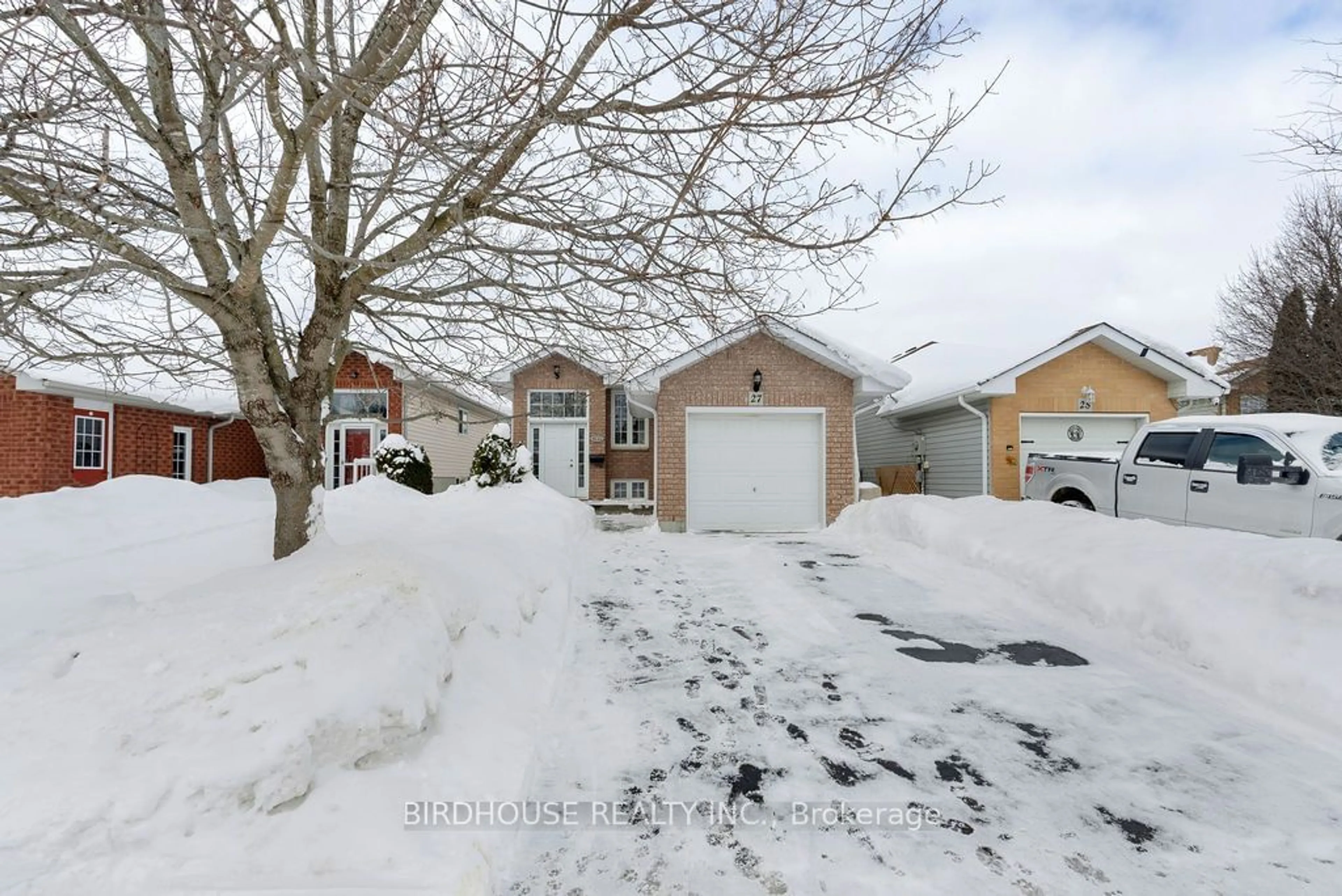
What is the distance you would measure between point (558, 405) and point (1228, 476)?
13.8m

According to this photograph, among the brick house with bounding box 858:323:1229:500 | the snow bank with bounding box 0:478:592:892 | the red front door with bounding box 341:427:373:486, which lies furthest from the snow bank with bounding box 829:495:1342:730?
the red front door with bounding box 341:427:373:486

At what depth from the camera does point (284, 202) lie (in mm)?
3656

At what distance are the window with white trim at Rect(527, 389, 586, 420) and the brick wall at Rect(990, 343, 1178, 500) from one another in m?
10.1

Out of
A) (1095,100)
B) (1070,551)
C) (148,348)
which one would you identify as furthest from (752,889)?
(1095,100)

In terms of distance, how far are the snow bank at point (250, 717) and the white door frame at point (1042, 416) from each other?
1087 centimetres

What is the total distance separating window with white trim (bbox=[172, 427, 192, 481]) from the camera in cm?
1580

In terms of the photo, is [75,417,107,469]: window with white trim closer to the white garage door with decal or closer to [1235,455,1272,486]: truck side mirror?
the white garage door with decal

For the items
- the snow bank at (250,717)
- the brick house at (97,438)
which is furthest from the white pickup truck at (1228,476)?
the brick house at (97,438)

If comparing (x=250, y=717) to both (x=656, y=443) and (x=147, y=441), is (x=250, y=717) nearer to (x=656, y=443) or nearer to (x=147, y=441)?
(x=656, y=443)

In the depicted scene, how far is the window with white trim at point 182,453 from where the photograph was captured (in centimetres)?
1580

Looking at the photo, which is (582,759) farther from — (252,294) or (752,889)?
(252,294)

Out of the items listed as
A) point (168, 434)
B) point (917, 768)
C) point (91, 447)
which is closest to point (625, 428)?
point (168, 434)

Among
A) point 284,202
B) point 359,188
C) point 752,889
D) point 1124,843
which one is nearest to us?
point 752,889

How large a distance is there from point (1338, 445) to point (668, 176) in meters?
7.33
